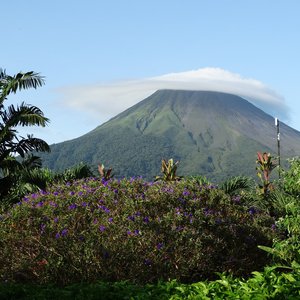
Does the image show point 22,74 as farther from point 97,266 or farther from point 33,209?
point 97,266

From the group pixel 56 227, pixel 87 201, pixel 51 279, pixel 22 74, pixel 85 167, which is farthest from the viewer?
pixel 22 74

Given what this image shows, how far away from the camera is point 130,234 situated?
9.22 m

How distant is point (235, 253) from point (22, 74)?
36.7ft

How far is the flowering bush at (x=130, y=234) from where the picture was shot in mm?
8867

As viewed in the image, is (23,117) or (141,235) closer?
(141,235)

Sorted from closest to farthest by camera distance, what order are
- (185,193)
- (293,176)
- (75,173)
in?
(293,176) < (185,193) < (75,173)

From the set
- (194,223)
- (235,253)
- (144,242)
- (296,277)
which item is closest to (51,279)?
(144,242)

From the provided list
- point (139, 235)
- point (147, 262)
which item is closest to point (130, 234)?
point (139, 235)

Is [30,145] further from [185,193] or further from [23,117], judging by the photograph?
[185,193]

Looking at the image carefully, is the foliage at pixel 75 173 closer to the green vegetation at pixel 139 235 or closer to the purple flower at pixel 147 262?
the green vegetation at pixel 139 235

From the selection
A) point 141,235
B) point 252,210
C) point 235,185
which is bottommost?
point 141,235

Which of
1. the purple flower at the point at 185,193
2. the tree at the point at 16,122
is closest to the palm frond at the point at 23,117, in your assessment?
the tree at the point at 16,122

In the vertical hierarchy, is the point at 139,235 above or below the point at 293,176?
below

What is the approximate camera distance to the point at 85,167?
1759 cm
